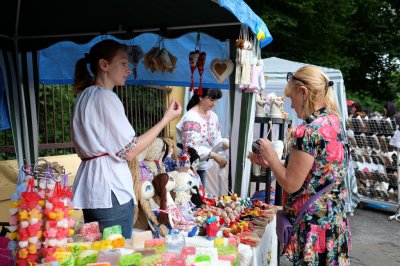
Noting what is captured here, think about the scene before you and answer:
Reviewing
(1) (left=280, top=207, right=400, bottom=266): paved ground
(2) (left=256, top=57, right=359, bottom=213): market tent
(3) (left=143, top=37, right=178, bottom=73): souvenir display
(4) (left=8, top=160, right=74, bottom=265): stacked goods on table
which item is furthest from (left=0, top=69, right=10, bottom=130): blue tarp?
(2) (left=256, top=57, right=359, bottom=213): market tent

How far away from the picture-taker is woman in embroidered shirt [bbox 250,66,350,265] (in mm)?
1978

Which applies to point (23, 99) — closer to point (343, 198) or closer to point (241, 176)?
point (241, 176)

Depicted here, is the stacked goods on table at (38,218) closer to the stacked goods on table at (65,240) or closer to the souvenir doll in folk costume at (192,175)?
the stacked goods on table at (65,240)

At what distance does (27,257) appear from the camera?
1.62 m

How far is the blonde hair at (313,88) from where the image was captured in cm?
204

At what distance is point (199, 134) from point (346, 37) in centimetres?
1084

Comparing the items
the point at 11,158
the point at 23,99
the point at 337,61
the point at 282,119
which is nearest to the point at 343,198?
the point at 282,119

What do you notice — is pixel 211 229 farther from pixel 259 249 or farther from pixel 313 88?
pixel 313 88

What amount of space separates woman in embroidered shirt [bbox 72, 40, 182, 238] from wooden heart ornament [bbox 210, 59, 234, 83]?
1322 mm

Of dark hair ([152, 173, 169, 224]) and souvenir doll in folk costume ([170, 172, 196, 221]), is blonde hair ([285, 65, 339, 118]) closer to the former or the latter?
dark hair ([152, 173, 169, 224])

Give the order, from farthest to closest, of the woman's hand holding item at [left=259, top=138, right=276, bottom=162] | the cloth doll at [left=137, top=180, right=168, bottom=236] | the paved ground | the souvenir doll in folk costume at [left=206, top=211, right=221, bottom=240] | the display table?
1. the paved ground
2. the cloth doll at [left=137, top=180, right=168, bottom=236]
3. the souvenir doll in folk costume at [left=206, top=211, right=221, bottom=240]
4. the display table
5. the woman's hand holding item at [left=259, top=138, right=276, bottom=162]

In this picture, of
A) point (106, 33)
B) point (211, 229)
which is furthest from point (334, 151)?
point (106, 33)

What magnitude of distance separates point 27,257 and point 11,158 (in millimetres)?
3327

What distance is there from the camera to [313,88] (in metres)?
2.03
